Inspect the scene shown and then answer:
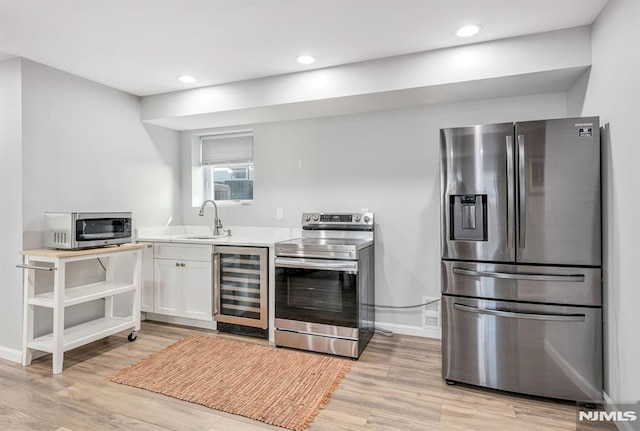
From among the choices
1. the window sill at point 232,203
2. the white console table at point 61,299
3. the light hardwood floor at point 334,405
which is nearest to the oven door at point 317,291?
the light hardwood floor at point 334,405

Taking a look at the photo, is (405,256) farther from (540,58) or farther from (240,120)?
(240,120)

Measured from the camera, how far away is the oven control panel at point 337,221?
334 cm

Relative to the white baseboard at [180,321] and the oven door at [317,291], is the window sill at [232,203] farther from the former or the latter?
the white baseboard at [180,321]

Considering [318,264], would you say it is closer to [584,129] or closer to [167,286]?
[167,286]

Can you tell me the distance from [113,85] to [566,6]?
371 centimetres

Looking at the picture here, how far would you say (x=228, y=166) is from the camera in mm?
4188

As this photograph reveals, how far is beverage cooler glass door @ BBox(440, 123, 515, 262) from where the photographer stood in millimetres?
2199

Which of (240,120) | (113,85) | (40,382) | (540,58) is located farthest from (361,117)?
(40,382)

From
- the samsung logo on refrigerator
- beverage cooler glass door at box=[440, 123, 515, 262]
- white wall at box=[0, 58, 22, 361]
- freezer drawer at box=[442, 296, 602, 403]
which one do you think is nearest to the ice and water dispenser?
beverage cooler glass door at box=[440, 123, 515, 262]

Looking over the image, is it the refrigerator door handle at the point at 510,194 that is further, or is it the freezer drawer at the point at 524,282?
the refrigerator door handle at the point at 510,194

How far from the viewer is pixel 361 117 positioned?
3414 mm

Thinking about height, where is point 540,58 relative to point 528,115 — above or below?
above

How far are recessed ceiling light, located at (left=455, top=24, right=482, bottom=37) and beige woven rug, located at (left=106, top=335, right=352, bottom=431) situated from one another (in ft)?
8.31

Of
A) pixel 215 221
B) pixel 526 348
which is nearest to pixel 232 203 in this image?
pixel 215 221
